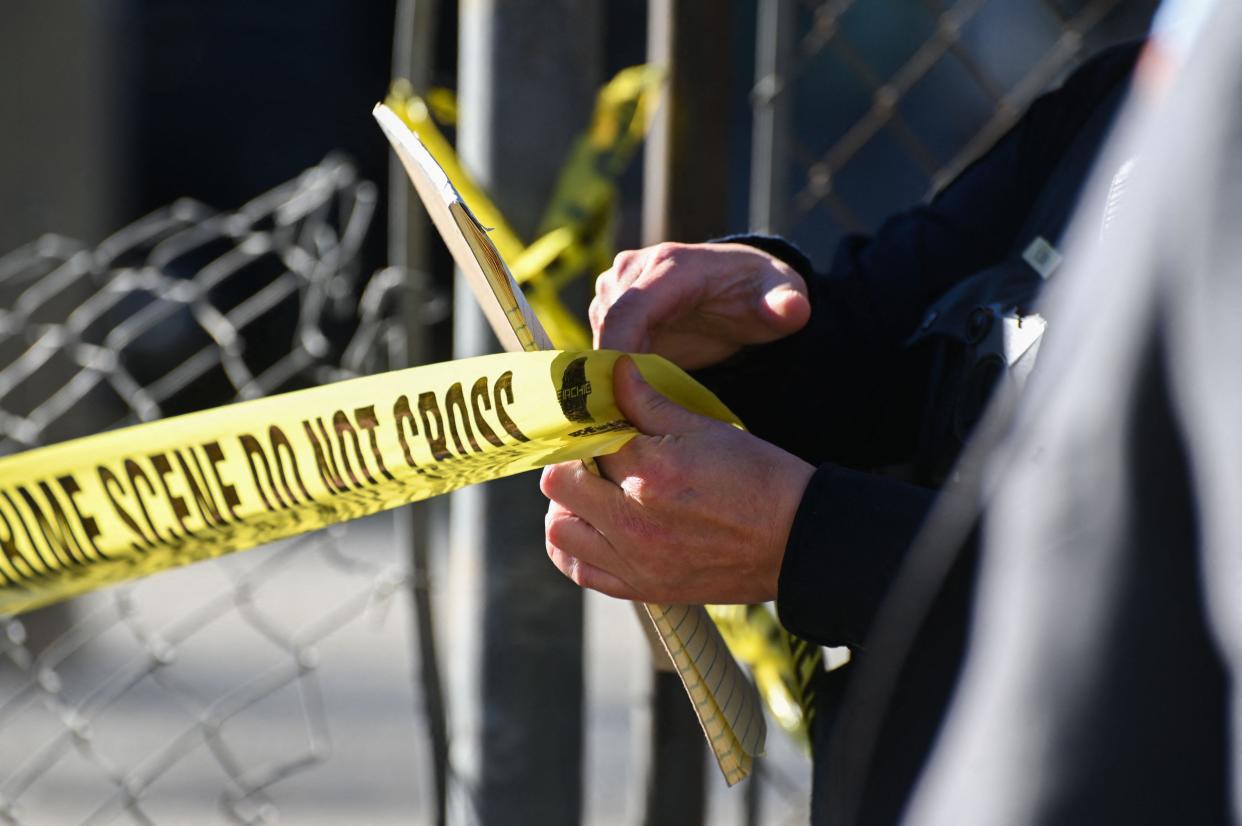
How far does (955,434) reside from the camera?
86 centimetres

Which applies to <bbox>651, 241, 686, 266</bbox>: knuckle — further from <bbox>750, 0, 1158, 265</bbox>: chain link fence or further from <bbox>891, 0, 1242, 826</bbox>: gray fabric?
<bbox>891, 0, 1242, 826</bbox>: gray fabric

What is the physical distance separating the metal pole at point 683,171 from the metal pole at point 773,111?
0.10m

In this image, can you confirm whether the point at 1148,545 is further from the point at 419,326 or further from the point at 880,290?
the point at 419,326

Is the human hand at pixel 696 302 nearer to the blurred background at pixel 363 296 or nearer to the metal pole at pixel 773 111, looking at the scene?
the blurred background at pixel 363 296

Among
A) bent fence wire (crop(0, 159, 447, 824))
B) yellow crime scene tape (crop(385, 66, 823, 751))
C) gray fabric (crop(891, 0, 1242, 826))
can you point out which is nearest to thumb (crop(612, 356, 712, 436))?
yellow crime scene tape (crop(385, 66, 823, 751))

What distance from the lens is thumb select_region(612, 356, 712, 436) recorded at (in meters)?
0.74

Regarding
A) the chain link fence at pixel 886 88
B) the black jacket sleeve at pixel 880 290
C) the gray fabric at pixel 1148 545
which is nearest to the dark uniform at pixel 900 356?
the black jacket sleeve at pixel 880 290

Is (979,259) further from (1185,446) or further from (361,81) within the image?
(361,81)

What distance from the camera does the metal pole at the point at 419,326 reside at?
3.74ft

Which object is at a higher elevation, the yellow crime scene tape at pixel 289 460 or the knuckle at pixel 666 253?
the knuckle at pixel 666 253

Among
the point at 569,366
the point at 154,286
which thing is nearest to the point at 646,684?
the point at 569,366

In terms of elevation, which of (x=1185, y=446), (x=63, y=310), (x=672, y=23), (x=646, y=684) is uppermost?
(x=672, y=23)

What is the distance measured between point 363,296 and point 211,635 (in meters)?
2.44

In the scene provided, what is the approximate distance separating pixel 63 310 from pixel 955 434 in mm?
2867
